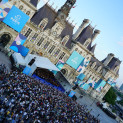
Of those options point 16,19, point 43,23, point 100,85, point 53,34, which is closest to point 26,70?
point 16,19

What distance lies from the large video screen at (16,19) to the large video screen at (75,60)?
760 inches

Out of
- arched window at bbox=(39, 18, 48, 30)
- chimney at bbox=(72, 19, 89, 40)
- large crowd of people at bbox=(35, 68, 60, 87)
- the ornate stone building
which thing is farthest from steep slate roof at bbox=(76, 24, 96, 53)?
large crowd of people at bbox=(35, 68, 60, 87)

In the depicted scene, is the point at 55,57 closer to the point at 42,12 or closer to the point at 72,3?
the point at 42,12

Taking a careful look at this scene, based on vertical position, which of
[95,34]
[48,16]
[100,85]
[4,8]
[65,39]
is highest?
[95,34]

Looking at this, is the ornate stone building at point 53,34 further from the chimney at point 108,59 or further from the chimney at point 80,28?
the chimney at point 108,59

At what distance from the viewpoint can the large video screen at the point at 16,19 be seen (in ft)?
109

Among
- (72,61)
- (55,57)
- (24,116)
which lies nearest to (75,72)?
(72,61)

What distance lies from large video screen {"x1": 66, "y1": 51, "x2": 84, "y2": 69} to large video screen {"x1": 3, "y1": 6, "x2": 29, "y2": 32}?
19.3m

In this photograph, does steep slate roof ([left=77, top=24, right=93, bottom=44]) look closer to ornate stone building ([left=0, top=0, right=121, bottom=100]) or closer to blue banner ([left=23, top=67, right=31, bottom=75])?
ornate stone building ([left=0, top=0, right=121, bottom=100])

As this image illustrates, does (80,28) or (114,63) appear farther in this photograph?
(114,63)

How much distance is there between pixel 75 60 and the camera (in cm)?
4481

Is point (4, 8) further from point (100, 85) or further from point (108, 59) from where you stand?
point (108, 59)

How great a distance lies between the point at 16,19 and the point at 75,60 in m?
23.3

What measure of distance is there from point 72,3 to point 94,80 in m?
36.7
